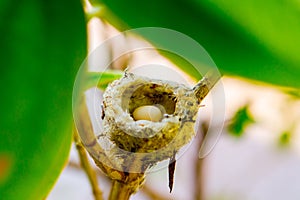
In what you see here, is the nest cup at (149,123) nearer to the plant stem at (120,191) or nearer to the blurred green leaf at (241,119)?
the plant stem at (120,191)

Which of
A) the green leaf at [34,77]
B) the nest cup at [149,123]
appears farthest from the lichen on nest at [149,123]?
the green leaf at [34,77]

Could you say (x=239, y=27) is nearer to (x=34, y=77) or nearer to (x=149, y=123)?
(x=34, y=77)

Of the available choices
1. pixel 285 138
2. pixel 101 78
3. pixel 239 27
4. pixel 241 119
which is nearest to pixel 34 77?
pixel 239 27

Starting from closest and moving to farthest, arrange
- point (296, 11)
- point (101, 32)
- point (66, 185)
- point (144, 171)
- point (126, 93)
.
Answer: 1. point (296, 11)
2. point (144, 171)
3. point (126, 93)
4. point (101, 32)
5. point (66, 185)

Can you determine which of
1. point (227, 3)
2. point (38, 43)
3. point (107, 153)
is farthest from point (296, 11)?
point (107, 153)

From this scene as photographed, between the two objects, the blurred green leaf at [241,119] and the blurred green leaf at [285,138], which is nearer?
the blurred green leaf at [241,119]

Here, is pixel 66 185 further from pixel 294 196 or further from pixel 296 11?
pixel 296 11
